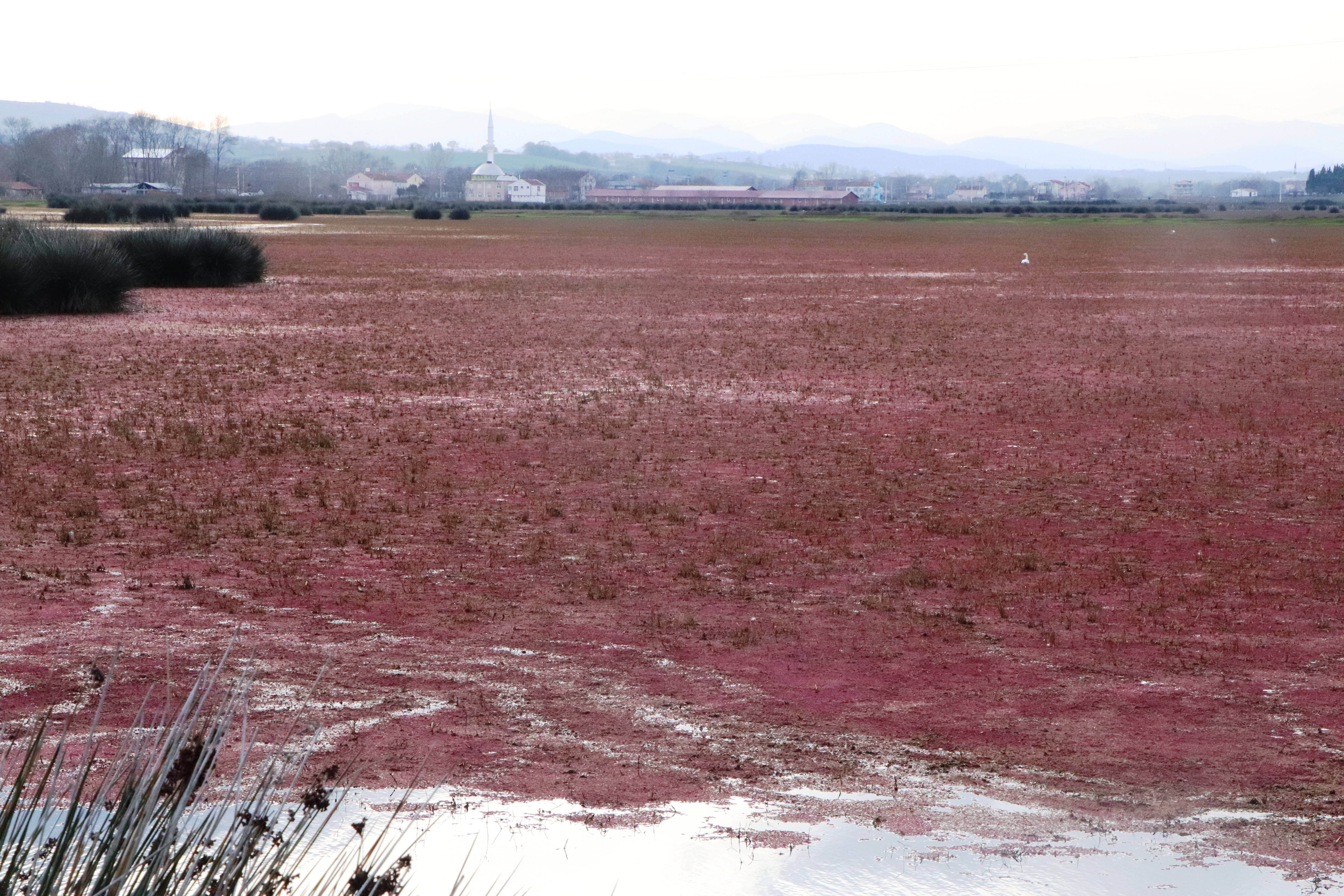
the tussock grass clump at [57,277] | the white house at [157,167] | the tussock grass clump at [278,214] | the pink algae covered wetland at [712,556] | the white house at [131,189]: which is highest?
the white house at [157,167]

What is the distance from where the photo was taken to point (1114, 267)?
4659 centimetres

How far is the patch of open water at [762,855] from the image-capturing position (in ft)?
17.4

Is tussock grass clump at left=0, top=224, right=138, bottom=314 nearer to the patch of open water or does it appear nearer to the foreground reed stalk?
the patch of open water

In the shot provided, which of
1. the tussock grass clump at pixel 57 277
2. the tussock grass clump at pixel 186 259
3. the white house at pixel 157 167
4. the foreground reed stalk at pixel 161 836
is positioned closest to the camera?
the foreground reed stalk at pixel 161 836

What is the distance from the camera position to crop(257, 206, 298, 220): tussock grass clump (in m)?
90.5

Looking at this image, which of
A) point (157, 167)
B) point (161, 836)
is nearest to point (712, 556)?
point (161, 836)

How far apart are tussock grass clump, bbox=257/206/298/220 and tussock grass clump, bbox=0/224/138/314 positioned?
62.0 m

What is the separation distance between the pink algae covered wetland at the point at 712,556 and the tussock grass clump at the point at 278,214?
6934 cm

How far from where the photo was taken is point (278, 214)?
298 feet

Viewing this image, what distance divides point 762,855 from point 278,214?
295 feet

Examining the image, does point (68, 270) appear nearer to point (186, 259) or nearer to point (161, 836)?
point (186, 259)

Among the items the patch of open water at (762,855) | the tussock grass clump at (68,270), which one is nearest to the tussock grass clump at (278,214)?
the tussock grass clump at (68,270)

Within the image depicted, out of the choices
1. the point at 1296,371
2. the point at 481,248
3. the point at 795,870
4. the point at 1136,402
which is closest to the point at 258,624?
the point at 795,870

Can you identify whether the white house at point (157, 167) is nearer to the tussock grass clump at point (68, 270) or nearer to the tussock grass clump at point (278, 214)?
the tussock grass clump at point (278, 214)
